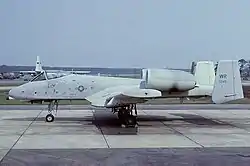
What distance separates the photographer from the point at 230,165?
1013 cm

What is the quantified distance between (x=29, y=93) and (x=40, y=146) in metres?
6.88

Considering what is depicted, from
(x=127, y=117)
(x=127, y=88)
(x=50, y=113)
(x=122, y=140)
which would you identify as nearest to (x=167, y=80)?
(x=127, y=88)

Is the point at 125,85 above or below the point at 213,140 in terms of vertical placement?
above

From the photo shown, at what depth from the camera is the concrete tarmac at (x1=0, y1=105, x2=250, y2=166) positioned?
35.8ft

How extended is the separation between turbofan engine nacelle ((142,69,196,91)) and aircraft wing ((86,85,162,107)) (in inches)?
36.0

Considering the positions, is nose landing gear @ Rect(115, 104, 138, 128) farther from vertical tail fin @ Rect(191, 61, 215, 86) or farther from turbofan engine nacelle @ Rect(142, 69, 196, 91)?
vertical tail fin @ Rect(191, 61, 215, 86)

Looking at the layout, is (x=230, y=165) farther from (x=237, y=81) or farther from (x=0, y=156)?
(x=237, y=81)

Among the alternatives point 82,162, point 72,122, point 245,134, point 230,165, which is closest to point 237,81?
point 245,134

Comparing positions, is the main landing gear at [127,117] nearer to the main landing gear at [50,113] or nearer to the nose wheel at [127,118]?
the nose wheel at [127,118]

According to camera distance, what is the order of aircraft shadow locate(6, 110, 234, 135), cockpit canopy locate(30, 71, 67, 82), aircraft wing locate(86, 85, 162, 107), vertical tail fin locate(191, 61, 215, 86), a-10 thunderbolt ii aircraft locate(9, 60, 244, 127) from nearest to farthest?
1. aircraft wing locate(86, 85, 162, 107)
2. aircraft shadow locate(6, 110, 234, 135)
3. a-10 thunderbolt ii aircraft locate(9, 60, 244, 127)
4. cockpit canopy locate(30, 71, 67, 82)
5. vertical tail fin locate(191, 61, 215, 86)

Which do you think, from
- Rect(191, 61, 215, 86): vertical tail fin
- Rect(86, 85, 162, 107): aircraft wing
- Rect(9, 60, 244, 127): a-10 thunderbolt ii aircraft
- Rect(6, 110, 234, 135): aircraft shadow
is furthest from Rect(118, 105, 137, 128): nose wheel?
Rect(191, 61, 215, 86): vertical tail fin

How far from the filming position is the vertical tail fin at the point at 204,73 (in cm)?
2022

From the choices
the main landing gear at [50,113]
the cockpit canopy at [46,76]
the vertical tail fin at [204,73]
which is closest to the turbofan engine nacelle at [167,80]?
the vertical tail fin at [204,73]

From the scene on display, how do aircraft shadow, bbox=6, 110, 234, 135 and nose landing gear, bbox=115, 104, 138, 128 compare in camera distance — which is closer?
aircraft shadow, bbox=6, 110, 234, 135
